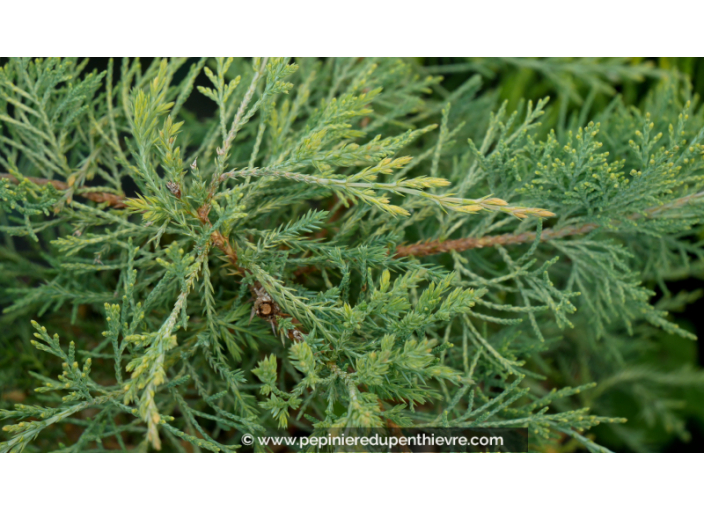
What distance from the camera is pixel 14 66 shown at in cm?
105

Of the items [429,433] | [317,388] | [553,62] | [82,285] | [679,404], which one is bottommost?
[679,404]

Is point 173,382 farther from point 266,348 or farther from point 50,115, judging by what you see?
point 50,115

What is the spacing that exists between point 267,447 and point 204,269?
45 cm

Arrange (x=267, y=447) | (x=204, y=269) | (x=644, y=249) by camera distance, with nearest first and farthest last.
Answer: (x=204, y=269)
(x=267, y=447)
(x=644, y=249)

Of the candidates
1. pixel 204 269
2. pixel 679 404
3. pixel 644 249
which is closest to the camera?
pixel 204 269

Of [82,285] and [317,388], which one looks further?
[82,285]

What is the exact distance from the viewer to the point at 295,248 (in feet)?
3.30

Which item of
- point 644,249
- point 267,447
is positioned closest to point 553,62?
point 644,249

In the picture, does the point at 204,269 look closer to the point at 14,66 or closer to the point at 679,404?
the point at 14,66

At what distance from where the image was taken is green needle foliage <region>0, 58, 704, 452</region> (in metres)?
0.84

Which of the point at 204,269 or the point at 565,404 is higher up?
the point at 204,269

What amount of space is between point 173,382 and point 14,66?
2.70ft

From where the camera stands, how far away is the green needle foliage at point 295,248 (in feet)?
2.75

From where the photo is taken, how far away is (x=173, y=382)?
0.89 m
